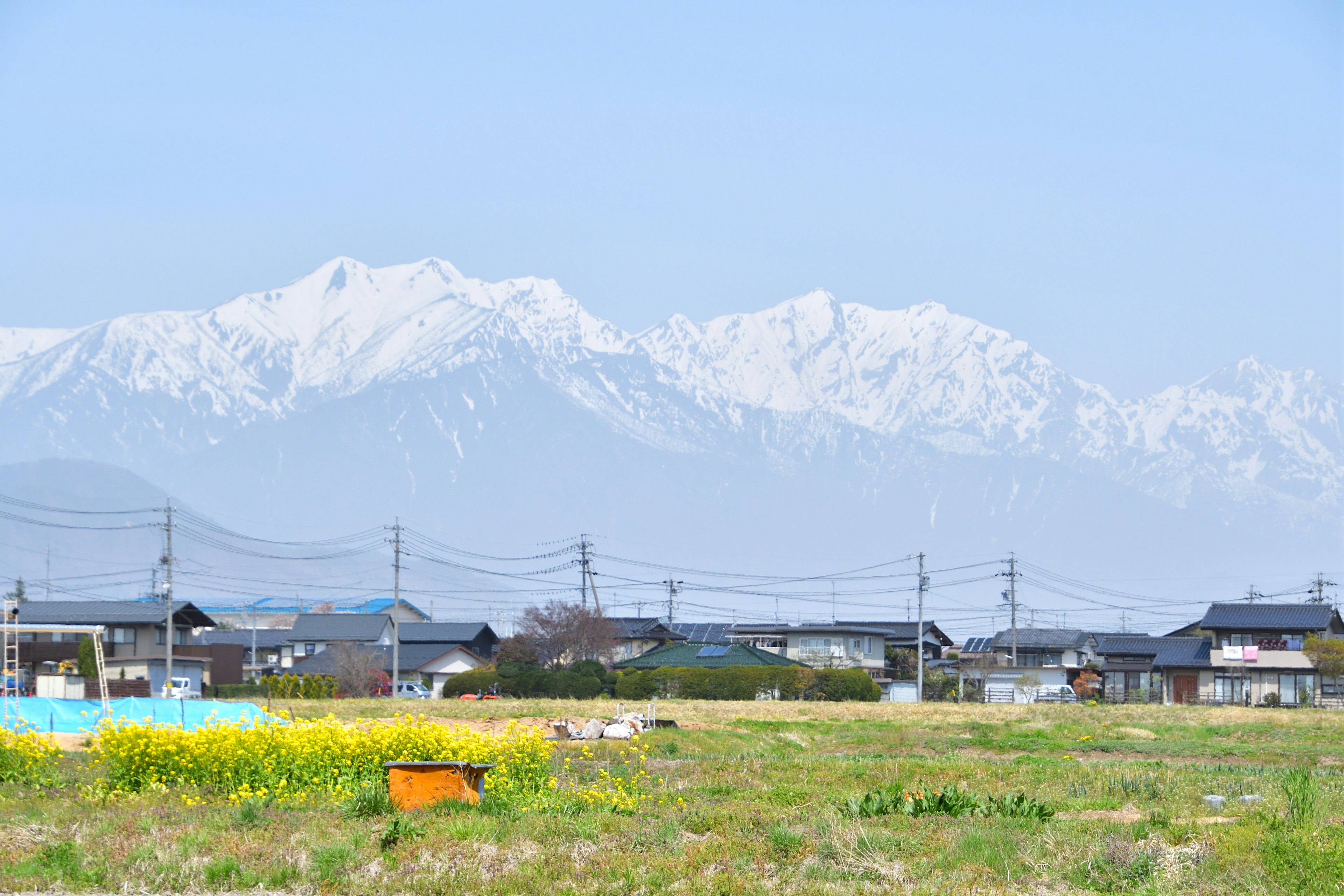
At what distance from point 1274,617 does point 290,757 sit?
80.6 metres

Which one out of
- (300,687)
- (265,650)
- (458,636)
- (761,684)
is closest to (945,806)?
(761,684)

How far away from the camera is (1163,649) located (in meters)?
90.9

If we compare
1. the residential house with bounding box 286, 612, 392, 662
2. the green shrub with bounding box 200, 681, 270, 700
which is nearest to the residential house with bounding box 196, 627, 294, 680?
the residential house with bounding box 286, 612, 392, 662

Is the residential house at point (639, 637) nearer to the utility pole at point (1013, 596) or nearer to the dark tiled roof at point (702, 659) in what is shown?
the dark tiled roof at point (702, 659)

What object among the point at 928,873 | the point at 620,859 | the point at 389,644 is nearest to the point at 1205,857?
the point at 928,873

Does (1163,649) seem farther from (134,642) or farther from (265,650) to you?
(265,650)

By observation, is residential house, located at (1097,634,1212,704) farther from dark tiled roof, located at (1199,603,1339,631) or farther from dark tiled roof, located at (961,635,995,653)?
dark tiled roof, located at (961,635,995,653)

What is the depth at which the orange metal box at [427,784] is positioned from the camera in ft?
56.4

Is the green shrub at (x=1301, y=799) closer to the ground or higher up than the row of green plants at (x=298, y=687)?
higher up

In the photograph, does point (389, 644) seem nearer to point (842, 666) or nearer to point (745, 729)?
point (842, 666)

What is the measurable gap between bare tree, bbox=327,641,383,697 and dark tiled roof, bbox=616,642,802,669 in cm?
1664

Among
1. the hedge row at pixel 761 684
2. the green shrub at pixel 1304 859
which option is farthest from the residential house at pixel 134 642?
the green shrub at pixel 1304 859

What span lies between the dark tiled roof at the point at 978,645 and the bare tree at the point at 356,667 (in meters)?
61.2

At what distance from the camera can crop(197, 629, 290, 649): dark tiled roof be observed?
122375 millimetres
